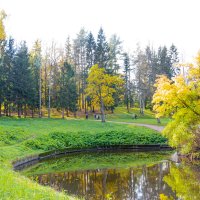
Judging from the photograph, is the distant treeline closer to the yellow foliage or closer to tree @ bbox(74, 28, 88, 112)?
tree @ bbox(74, 28, 88, 112)

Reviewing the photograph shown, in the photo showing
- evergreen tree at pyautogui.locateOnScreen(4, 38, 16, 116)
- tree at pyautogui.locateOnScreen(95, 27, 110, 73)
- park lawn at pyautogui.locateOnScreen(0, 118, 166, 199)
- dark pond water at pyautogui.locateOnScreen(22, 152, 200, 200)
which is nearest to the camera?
dark pond water at pyautogui.locateOnScreen(22, 152, 200, 200)

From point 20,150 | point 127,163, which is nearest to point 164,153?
point 127,163

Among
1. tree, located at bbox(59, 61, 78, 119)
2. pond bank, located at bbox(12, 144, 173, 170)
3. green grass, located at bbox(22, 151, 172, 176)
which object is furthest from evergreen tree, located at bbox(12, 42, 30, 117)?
green grass, located at bbox(22, 151, 172, 176)

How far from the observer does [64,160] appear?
22312 mm

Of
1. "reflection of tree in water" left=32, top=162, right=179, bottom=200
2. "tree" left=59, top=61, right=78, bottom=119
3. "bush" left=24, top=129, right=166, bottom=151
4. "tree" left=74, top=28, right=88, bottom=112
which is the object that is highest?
"tree" left=74, top=28, right=88, bottom=112

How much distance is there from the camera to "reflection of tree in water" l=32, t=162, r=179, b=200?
13047mm

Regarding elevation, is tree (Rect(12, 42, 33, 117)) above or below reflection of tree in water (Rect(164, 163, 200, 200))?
above

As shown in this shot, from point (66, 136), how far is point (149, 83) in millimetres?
34764

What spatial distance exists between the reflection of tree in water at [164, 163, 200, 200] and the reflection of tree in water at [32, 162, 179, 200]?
365mm

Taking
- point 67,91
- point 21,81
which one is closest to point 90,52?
point 67,91

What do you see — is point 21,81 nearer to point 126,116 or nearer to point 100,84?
point 100,84

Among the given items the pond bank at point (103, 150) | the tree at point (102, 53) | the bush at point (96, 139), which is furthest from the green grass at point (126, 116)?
the pond bank at point (103, 150)

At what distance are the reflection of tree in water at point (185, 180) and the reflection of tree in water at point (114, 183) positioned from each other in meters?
0.37

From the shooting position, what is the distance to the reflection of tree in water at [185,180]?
13328 mm
